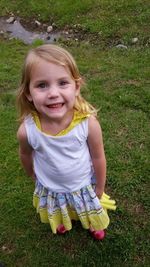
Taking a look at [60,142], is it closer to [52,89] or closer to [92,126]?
[92,126]

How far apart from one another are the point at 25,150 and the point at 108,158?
177 cm

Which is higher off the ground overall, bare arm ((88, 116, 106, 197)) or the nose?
the nose

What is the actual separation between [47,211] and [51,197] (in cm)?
26

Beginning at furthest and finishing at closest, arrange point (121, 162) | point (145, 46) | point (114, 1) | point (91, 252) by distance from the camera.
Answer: point (114, 1)
point (145, 46)
point (121, 162)
point (91, 252)

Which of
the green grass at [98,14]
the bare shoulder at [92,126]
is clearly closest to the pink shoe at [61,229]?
the bare shoulder at [92,126]

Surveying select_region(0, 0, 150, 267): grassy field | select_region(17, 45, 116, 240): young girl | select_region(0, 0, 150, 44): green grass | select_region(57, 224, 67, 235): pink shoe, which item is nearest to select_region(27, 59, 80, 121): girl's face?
select_region(17, 45, 116, 240): young girl

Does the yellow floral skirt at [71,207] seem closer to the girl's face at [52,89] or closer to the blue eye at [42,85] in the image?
the girl's face at [52,89]

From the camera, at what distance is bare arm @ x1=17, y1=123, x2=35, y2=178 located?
3.41 m

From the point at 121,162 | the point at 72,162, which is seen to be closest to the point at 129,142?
the point at 121,162

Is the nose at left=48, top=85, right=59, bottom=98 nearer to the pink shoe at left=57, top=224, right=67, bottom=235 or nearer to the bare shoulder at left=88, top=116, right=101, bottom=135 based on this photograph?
the bare shoulder at left=88, top=116, right=101, bottom=135

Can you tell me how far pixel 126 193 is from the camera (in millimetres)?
4707

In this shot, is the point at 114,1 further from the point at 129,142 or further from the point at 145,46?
the point at 129,142

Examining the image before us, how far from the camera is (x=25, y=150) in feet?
11.8

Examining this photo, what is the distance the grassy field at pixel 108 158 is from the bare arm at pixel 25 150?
0.82 metres
